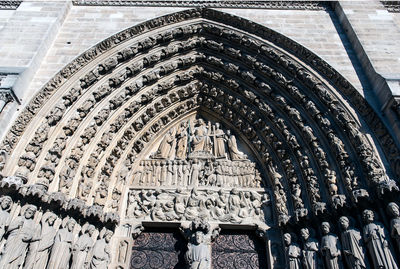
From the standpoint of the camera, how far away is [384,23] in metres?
6.68

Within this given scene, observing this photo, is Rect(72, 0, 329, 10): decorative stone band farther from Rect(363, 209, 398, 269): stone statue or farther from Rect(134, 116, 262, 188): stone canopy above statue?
Rect(363, 209, 398, 269): stone statue

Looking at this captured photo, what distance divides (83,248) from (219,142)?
11.5 feet

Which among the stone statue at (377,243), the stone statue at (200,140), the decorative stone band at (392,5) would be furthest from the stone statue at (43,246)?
the decorative stone band at (392,5)

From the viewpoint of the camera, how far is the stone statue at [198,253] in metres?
5.31

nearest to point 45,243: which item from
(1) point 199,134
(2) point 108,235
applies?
(2) point 108,235

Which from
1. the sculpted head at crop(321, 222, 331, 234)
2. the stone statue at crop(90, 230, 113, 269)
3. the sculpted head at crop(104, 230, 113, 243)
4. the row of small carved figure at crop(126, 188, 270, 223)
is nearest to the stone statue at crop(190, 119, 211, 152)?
the row of small carved figure at crop(126, 188, 270, 223)

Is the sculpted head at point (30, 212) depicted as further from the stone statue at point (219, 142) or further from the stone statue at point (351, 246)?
the stone statue at point (351, 246)

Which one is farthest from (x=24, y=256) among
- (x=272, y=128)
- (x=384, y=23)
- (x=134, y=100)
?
(x=384, y=23)

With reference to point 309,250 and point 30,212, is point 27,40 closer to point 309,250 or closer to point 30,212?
point 30,212

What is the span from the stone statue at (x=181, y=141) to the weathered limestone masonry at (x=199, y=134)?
0.08 feet

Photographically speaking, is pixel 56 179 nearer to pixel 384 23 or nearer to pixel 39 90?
pixel 39 90

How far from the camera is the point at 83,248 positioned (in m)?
5.10

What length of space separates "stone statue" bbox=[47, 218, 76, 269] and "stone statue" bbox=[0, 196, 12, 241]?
71cm

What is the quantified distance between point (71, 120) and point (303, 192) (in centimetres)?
436
